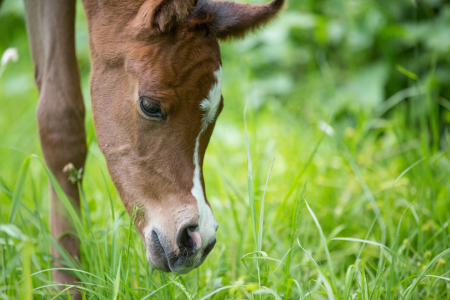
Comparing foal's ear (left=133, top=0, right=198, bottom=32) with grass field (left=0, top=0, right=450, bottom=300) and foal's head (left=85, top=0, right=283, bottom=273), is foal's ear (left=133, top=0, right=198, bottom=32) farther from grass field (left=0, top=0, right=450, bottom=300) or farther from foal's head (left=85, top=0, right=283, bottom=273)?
grass field (left=0, top=0, right=450, bottom=300)

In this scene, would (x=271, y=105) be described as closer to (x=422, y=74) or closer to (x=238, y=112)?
(x=238, y=112)

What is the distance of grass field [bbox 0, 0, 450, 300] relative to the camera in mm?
1877

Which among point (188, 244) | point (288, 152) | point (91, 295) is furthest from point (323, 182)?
point (91, 295)

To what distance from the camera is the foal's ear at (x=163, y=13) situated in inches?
69.5

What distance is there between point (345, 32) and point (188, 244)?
3.78 m

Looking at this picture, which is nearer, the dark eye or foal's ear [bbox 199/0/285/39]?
the dark eye

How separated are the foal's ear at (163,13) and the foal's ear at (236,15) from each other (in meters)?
0.13

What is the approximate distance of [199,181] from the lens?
1874 millimetres

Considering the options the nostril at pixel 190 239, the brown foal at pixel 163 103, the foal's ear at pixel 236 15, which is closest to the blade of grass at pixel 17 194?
the brown foal at pixel 163 103

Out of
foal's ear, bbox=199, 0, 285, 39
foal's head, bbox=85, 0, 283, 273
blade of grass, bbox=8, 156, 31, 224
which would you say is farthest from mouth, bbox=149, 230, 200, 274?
foal's ear, bbox=199, 0, 285, 39

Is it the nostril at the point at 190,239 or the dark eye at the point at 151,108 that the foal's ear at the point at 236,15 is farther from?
the nostril at the point at 190,239

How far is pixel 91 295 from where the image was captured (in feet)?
5.92

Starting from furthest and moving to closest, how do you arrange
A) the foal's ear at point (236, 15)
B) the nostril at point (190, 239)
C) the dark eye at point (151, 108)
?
the foal's ear at point (236, 15) < the dark eye at point (151, 108) < the nostril at point (190, 239)

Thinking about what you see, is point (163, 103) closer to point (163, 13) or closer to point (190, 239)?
point (163, 13)
